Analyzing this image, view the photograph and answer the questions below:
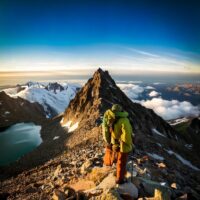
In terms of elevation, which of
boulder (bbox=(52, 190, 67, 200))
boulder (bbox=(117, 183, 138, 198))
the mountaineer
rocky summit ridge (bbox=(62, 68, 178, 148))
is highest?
the mountaineer

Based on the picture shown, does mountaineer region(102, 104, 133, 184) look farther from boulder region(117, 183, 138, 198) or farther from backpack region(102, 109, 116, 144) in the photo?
boulder region(117, 183, 138, 198)

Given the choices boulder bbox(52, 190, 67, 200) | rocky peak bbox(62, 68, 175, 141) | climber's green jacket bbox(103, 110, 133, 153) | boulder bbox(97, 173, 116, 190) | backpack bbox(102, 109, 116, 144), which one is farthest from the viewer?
rocky peak bbox(62, 68, 175, 141)

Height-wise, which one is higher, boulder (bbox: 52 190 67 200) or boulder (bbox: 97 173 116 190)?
boulder (bbox: 97 173 116 190)

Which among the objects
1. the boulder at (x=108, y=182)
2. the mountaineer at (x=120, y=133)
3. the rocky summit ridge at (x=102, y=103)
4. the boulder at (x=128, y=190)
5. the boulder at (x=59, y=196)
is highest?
the mountaineer at (x=120, y=133)

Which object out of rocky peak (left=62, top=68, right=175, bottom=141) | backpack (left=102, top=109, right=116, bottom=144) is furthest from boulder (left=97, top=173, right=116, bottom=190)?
rocky peak (left=62, top=68, right=175, bottom=141)

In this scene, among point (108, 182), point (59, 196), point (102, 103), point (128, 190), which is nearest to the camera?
point (128, 190)

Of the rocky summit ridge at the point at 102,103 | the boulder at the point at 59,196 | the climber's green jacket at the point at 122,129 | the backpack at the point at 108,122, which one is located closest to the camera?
the climber's green jacket at the point at 122,129

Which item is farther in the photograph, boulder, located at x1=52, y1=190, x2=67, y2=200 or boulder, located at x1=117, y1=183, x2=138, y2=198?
boulder, located at x1=52, y1=190, x2=67, y2=200

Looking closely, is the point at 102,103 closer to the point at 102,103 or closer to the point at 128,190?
the point at 102,103

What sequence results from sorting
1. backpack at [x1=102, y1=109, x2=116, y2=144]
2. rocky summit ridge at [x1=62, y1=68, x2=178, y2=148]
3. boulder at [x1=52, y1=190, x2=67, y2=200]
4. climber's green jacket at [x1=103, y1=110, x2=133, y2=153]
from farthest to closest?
A: rocky summit ridge at [x1=62, y1=68, x2=178, y2=148]
boulder at [x1=52, y1=190, x2=67, y2=200]
backpack at [x1=102, y1=109, x2=116, y2=144]
climber's green jacket at [x1=103, y1=110, x2=133, y2=153]

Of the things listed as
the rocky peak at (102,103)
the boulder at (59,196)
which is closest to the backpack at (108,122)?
the boulder at (59,196)

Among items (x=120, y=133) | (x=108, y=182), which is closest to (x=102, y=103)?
(x=108, y=182)

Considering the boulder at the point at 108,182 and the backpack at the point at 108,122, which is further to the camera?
the backpack at the point at 108,122

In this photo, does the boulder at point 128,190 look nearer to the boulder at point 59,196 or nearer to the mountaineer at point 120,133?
the mountaineer at point 120,133
